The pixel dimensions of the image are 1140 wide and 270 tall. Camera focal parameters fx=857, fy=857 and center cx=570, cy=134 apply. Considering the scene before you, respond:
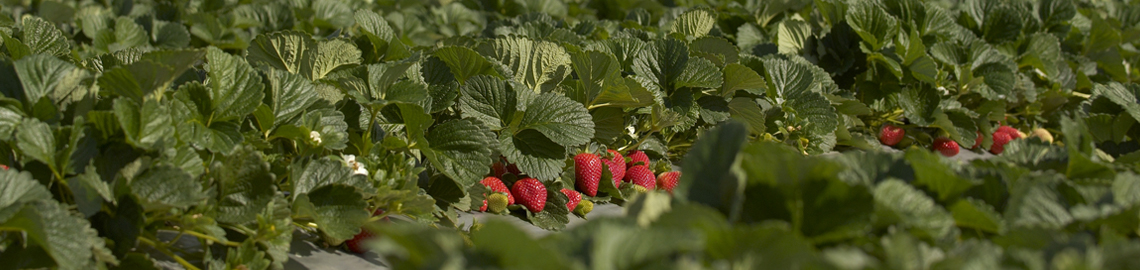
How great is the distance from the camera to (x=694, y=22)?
3.17 metres

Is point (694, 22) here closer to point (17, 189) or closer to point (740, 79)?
point (740, 79)

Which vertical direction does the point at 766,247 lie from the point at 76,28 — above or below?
above

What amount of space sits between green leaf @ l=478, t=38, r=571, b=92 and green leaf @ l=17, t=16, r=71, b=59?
1.04m

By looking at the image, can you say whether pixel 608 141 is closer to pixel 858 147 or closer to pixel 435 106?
pixel 435 106

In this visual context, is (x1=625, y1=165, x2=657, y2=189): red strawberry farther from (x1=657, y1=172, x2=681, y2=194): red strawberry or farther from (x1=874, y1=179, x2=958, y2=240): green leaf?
(x1=874, y1=179, x2=958, y2=240): green leaf

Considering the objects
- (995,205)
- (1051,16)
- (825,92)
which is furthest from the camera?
(1051,16)

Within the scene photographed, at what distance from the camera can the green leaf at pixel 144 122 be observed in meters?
1.37

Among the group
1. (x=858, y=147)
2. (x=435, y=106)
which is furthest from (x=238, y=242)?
(x=858, y=147)

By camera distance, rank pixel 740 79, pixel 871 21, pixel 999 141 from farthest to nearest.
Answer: pixel 999 141 < pixel 871 21 < pixel 740 79

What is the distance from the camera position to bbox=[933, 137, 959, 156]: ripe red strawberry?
3.34 meters

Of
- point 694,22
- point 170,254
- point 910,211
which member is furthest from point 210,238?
point 694,22

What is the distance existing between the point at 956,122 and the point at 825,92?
767 mm

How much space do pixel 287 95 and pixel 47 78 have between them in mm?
422

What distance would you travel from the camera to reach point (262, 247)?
151 centimetres
